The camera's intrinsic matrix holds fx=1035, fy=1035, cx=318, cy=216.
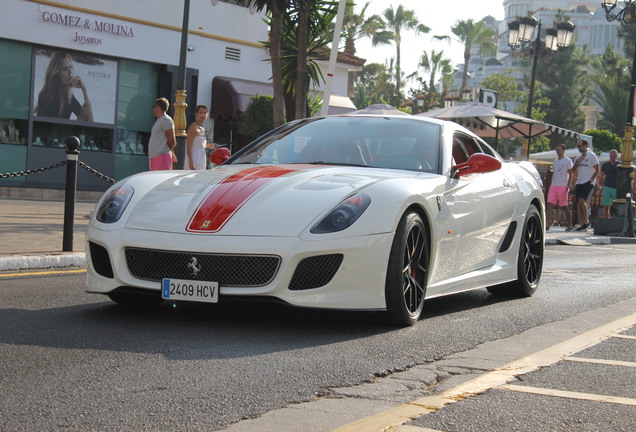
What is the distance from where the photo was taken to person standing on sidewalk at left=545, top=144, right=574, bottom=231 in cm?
2225

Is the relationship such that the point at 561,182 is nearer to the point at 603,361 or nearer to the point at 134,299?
the point at 134,299

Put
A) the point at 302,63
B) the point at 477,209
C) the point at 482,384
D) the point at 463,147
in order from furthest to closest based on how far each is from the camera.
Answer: the point at 302,63, the point at 463,147, the point at 477,209, the point at 482,384

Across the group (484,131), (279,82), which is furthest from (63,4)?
(484,131)

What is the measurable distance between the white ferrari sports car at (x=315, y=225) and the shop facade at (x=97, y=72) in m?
18.4

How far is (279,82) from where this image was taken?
1817cm

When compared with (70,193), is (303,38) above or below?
above

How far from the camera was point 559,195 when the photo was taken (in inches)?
898

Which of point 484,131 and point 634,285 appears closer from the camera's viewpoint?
point 634,285

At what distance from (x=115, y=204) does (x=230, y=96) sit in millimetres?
22835

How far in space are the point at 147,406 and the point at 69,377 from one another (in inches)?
23.9

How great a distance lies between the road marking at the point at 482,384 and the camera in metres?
3.71

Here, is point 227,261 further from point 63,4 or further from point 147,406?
point 63,4

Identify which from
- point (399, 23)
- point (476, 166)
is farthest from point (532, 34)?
point (399, 23)

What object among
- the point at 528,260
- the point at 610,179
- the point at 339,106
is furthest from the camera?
the point at 339,106
